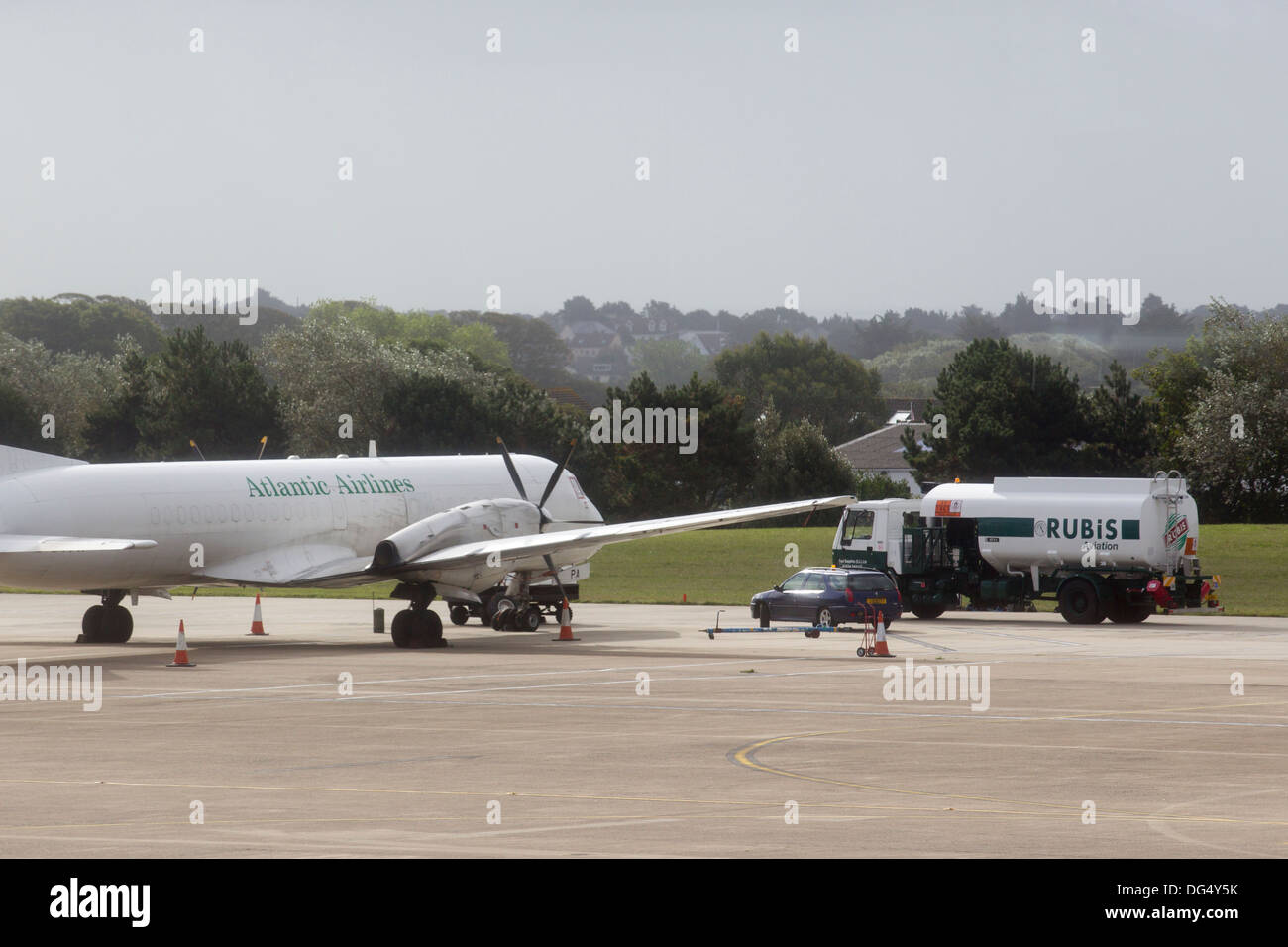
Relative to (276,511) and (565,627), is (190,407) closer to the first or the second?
(276,511)

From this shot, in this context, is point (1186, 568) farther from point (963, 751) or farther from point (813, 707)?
point (963, 751)

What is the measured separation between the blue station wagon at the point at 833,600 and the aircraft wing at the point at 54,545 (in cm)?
1633

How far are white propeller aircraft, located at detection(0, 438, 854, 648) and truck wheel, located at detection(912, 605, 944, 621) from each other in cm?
1197

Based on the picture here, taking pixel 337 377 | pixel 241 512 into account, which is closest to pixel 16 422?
pixel 337 377

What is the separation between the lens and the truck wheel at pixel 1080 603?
4562 cm

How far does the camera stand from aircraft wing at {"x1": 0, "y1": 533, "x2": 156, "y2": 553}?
A: 3080cm

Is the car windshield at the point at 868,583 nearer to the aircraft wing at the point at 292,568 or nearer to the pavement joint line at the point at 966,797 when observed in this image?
the aircraft wing at the point at 292,568

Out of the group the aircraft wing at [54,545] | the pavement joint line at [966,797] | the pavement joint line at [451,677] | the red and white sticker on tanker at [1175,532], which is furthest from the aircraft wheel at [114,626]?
the red and white sticker on tanker at [1175,532]

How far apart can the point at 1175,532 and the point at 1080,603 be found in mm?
3259

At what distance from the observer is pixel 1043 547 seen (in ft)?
152

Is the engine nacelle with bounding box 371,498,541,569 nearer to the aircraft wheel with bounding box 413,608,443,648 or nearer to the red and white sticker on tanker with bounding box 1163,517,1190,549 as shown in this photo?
the aircraft wheel with bounding box 413,608,443,648

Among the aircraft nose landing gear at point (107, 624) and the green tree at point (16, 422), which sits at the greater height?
the green tree at point (16, 422)

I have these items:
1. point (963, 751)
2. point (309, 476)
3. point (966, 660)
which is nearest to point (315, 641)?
point (309, 476)
